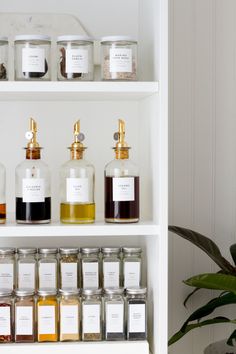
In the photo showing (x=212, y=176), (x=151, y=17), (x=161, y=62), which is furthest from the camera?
(x=212, y=176)

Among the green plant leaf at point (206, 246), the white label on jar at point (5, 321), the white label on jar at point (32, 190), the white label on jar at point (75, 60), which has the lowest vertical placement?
the white label on jar at point (5, 321)

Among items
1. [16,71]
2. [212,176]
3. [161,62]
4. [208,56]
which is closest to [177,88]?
[208,56]

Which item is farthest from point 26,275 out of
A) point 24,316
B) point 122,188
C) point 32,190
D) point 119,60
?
point 119,60

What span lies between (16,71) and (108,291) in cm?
60

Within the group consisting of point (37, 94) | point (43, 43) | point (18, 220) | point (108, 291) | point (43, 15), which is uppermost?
point (43, 15)

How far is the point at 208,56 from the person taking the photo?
220 cm

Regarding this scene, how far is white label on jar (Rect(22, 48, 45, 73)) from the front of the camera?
1.77 m

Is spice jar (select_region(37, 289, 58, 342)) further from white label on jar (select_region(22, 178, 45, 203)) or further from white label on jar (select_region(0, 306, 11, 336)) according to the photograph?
white label on jar (select_region(22, 178, 45, 203))

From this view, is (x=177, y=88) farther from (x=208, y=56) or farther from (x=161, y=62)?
(x=161, y=62)

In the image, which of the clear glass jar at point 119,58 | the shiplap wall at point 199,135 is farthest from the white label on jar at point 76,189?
the shiplap wall at point 199,135

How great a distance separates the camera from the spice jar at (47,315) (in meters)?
1.78

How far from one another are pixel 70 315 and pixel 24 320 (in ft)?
0.37

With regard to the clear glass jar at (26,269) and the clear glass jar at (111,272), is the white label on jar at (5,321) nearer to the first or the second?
the clear glass jar at (26,269)

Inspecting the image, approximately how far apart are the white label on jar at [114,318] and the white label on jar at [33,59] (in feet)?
2.00
